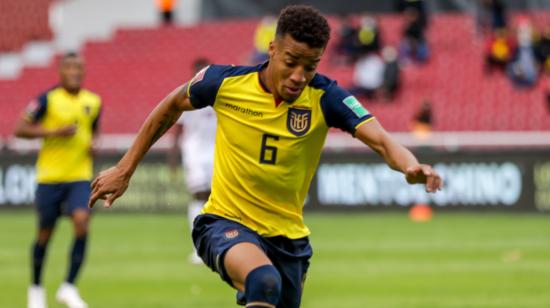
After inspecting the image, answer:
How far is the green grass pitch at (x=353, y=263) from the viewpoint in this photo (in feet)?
43.7

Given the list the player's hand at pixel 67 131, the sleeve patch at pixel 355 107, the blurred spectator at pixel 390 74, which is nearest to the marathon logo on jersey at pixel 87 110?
the player's hand at pixel 67 131

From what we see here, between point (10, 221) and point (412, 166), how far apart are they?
18.9m

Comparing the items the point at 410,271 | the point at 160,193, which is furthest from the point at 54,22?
the point at 410,271

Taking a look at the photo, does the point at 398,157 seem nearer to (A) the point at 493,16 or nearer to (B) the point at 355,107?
(B) the point at 355,107

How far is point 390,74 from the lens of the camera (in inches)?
1262

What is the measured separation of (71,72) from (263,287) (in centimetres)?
641

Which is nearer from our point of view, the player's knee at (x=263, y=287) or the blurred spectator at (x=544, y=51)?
the player's knee at (x=263, y=287)

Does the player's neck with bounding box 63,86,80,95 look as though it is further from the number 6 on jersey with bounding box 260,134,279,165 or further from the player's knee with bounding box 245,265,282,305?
the player's knee with bounding box 245,265,282,305

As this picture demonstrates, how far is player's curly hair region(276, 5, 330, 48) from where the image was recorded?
24.1 feet

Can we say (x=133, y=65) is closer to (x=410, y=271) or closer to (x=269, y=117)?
(x=410, y=271)

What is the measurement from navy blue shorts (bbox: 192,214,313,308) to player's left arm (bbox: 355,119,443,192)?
837 millimetres

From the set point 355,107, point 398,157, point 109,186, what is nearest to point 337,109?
point 355,107

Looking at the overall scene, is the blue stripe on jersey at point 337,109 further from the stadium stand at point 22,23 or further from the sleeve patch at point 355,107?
the stadium stand at point 22,23

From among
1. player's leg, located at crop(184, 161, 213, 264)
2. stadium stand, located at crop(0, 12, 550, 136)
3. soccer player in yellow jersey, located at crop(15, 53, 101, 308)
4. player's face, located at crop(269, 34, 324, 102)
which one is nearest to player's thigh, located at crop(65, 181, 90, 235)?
soccer player in yellow jersey, located at crop(15, 53, 101, 308)
